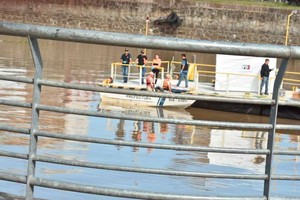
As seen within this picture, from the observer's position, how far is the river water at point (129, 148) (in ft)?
39.3

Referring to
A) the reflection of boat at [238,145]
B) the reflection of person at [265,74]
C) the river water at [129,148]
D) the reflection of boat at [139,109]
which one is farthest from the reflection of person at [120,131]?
the reflection of person at [265,74]

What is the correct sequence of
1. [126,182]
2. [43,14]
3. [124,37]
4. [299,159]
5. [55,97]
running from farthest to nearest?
[43,14] < [55,97] < [299,159] < [126,182] < [124,37]

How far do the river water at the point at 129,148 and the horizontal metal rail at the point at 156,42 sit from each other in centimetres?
443

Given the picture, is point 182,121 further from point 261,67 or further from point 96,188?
point 261,67

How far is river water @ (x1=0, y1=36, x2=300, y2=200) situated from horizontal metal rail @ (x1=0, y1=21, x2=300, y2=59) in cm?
443

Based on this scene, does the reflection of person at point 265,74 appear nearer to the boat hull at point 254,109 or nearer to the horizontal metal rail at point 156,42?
the boat hull at point 254,109

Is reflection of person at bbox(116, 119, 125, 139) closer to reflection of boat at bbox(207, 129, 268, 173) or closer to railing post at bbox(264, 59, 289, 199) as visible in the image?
reflection of boat at bbox(207, 129, 268, 173)

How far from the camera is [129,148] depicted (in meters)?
16.3

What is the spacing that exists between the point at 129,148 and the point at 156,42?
38.9ft

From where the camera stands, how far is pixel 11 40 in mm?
53844

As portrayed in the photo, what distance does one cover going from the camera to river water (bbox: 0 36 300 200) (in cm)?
1198

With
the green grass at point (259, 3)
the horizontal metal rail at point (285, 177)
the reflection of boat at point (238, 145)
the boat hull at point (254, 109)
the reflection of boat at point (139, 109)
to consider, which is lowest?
the reflection of boat at point (238, 145)

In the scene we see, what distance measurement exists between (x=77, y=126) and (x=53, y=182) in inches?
584

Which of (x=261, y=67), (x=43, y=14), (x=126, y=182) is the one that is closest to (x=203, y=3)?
(x=43, y=14)
